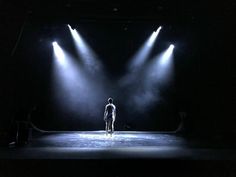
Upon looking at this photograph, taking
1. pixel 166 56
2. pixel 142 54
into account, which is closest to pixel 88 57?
pixel 142 54

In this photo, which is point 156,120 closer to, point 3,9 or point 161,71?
point 161,71

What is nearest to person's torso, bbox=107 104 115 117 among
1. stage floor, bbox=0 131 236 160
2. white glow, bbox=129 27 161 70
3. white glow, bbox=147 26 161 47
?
stage floor, bbox=0 131 236 160

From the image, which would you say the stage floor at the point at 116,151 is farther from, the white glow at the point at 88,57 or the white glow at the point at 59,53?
the white glow at the point at 59,53

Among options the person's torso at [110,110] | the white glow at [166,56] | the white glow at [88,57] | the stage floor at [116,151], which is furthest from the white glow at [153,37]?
the stage floor at [116,151]

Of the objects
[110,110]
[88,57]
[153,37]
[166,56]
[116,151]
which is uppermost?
[153,37]

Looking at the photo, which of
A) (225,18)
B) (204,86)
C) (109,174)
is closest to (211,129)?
(204,86)

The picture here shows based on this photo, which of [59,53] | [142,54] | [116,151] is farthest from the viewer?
[142,54]

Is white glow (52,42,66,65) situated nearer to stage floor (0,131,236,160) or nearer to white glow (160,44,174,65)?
white glow (160,44,174,65)

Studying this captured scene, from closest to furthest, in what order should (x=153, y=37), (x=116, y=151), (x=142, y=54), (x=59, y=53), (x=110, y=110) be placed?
(x=116, y=151)
(x=110, y=110)
(x=153, y=37)
(x=59, y=53)
(x=142, y=54)

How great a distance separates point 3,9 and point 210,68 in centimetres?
734

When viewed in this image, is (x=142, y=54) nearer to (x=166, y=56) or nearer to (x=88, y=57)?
(x=166, y=56)

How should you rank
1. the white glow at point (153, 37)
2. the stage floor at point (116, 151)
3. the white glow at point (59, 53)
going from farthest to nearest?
the white glow at point (59, 53) → the white glow at point (153, 37) → the stage floor at point (116, 151)

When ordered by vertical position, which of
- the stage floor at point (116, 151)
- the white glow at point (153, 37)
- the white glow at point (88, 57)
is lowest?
the stage floor at point (116, 151)

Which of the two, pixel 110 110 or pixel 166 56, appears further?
pixel 166 56
